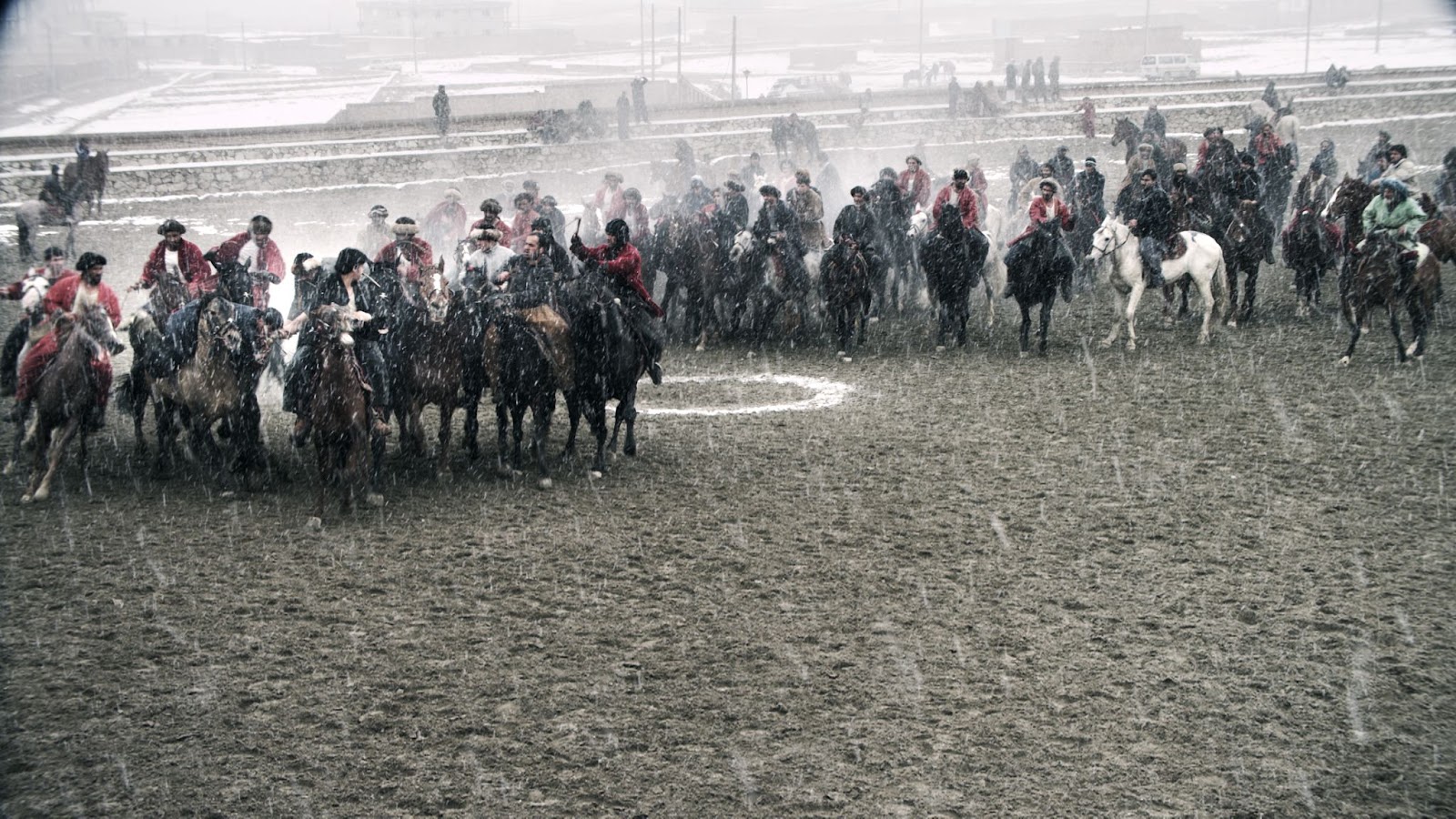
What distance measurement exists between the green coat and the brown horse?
483 inches

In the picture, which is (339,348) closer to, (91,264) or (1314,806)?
(91,264)

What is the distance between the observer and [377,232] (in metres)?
15.7

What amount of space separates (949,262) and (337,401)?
26.9 ft

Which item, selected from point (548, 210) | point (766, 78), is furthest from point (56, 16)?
point (548, 210)

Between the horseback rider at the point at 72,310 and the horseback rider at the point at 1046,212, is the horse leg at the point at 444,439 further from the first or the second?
the horseback rider at the point at 1046,212

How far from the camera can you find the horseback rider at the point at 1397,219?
44.8 ft

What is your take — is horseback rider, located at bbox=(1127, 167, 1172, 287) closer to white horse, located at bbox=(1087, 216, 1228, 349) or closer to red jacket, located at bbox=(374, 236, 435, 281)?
white horse, located at bbox=(1087, 216, 1228, 349)

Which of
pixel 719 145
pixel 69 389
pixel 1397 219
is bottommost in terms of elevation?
pixel 69 389

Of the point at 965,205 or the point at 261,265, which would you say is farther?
the point at 965,205

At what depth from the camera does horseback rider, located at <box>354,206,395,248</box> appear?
15383 mm

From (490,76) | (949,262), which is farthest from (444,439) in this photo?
(490,76)

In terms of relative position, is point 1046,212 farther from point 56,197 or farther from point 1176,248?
point 56,197

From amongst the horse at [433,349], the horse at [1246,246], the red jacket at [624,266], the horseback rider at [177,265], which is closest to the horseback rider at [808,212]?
the horse at [1246,246]

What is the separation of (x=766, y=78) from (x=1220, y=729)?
7690 cm
